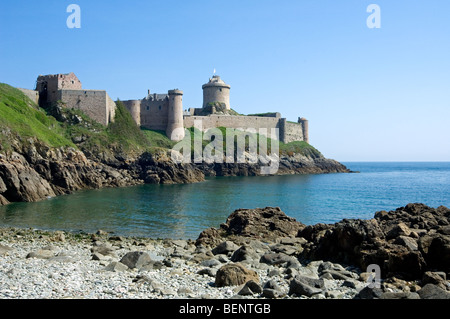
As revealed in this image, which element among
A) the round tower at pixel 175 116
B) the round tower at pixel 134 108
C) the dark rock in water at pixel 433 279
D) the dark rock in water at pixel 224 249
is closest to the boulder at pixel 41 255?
the dark rock in water at pixel 224 249

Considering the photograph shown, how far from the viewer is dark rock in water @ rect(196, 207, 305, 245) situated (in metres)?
20.2

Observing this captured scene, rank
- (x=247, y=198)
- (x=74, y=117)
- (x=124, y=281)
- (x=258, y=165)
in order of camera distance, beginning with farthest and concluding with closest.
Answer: (x=258, y=165)
(x=74, y=117)
(x=247, y=198)
(x=124, y=281)

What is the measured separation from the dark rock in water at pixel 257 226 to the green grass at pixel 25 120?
82.4ft

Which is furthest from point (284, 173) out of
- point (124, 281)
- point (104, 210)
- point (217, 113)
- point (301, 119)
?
point (124, 281)

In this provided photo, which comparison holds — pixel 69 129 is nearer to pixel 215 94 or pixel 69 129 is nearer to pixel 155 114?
pixel 155 114

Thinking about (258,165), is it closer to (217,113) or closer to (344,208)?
(217,113)

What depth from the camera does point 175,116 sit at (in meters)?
75.3

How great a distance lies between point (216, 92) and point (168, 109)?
1803 cm

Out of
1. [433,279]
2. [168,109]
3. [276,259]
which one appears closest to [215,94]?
[168,109]

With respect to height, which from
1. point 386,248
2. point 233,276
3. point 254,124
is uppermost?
point 254,124

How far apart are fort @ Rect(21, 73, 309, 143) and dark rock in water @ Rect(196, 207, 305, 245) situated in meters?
46.6

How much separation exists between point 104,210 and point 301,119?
8035 cm

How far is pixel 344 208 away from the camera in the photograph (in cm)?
3512

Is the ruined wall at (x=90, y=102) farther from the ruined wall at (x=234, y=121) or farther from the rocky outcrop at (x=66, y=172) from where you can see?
the ruined wall at (x=234, y=121)
